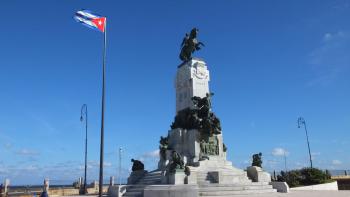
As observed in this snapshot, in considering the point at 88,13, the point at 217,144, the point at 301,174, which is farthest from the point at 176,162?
the point at 301,174

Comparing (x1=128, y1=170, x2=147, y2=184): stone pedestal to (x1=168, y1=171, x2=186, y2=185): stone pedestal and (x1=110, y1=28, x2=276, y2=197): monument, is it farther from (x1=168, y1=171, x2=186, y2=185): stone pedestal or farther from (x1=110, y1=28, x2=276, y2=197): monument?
(x1=168, y1=171, x2=186, y2=185): stone pedestal

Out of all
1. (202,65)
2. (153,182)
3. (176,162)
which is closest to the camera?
(176,162)

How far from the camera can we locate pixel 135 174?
98.9 ft

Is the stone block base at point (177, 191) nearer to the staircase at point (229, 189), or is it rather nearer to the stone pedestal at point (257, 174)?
the staircase at point (229, 189)

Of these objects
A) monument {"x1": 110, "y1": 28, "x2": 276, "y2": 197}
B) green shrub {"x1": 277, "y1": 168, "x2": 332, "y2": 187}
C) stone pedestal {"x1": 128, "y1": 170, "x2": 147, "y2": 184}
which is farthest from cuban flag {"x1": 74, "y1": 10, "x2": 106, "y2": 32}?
green shrub {"x1": 277, "y1": 168, "x2": 332, "y2": 187}

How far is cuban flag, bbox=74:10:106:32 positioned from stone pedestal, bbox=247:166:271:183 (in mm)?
15530

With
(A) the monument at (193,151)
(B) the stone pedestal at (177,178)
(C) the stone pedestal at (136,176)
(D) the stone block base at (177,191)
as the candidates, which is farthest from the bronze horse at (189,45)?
(D) the stone block base at (177,191)

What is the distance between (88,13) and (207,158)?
1438cm

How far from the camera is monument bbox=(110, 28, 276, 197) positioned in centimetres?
2342

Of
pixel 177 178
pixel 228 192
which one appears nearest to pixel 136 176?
pixel 177 178

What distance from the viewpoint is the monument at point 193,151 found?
23.4 metres

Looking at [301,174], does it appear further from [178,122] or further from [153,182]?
[153,182]

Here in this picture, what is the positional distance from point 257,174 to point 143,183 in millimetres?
8645

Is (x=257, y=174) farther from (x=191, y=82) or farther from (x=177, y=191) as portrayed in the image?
(x=177, y=191)
